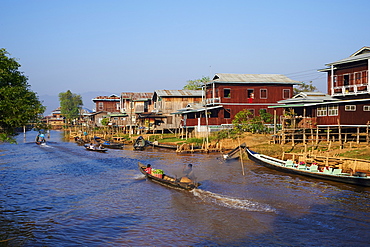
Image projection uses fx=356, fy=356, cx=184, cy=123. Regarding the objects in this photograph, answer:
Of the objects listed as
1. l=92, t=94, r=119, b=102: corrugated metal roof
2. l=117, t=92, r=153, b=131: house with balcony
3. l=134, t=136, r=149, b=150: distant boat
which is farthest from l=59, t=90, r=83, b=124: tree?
l=134, t=136, r=149, b=150: distant boat

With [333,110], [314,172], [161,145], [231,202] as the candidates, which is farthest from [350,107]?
[161,145]

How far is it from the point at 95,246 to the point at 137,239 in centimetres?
179

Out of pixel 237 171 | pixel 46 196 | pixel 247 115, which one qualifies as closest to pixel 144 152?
pixel 247 115

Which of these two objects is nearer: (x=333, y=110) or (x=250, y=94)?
(x=333, y=110)

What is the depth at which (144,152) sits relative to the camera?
157 feet

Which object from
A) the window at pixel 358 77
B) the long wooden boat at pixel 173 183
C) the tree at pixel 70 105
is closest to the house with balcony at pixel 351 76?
the window at pixel 358 77

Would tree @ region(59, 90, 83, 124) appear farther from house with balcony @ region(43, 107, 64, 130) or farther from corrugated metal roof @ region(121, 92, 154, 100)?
corrugated metal roof @ region(121, 92, 154, 100)

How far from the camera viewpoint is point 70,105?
12712 cm

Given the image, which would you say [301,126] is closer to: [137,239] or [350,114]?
[350,114]

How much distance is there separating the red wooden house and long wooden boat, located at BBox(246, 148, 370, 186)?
58.7 ft

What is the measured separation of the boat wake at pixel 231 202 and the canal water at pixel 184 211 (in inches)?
2.2

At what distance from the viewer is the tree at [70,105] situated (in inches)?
4875

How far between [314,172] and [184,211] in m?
11.6

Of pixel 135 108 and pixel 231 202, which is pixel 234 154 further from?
pixel 135 108
